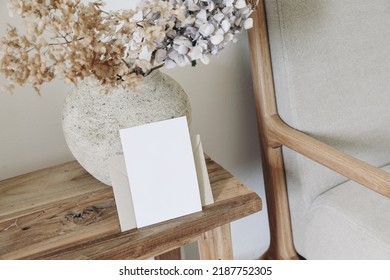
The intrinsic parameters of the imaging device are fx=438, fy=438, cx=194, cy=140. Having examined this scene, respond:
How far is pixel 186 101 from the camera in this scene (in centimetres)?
76

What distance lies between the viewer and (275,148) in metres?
1.00

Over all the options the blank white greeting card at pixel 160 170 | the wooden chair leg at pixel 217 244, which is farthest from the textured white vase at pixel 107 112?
the wooden chair leg at pixel 217 244

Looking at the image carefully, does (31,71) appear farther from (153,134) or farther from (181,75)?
(181,75)

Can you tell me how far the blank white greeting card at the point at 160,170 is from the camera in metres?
0.68

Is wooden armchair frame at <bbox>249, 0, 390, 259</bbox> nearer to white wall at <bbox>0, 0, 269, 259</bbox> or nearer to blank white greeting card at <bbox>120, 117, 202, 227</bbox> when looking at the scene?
white wall at <bbox>0, 0, 269, 259</bbox>

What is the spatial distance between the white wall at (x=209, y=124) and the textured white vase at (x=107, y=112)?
218 millimetres

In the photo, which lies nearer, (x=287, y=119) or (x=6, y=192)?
(x=6, y=192)

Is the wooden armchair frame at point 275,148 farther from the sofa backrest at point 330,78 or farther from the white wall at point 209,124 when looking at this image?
the white wall at point 209,124

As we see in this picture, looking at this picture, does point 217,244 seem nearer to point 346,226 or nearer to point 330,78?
point 346,226

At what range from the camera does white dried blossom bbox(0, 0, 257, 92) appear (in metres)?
0.57

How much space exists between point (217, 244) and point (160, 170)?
18 cm

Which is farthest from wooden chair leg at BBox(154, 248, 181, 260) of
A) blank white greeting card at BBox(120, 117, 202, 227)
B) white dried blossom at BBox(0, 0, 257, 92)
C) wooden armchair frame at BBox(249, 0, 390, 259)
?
white dried blossom at BBox(0, 0, 257, 92)

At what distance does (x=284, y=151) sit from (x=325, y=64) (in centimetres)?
21

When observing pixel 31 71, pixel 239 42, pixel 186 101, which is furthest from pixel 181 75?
pixel 31 71
